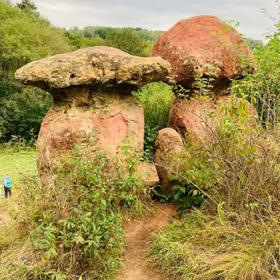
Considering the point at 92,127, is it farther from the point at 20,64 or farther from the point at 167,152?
the point at 20,64

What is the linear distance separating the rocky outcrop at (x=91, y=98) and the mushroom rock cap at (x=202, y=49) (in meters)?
0.57

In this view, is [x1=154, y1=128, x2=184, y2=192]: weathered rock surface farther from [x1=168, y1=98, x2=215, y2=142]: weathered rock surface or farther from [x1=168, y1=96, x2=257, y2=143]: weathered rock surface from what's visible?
[x1=168, y1=98, x2=215, y2=142]: weathered rock surface

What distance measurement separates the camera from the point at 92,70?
5711mm

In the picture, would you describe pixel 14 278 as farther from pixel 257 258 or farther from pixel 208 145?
pixel 208 145

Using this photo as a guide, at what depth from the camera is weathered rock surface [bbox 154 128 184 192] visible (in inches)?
228

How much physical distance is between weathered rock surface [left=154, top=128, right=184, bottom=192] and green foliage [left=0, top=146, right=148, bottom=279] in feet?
3.11

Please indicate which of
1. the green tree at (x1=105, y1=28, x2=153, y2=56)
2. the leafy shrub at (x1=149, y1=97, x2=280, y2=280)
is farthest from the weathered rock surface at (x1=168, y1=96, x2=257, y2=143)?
the green tree at (x1=105, y1=28, x2=153, y2=56)

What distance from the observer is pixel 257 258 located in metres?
4.06

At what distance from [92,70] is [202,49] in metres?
2.00

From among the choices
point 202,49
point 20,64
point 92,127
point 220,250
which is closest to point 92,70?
point 92,127

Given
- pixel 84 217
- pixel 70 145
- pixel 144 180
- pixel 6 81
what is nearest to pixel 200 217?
pixel 144 180

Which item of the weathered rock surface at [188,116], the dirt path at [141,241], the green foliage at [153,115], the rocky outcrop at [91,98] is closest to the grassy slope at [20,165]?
the rocky outcrop at [91,98]

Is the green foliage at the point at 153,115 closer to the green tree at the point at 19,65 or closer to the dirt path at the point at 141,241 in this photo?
the dirt path at the point at 141,241

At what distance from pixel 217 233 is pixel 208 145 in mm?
1166
